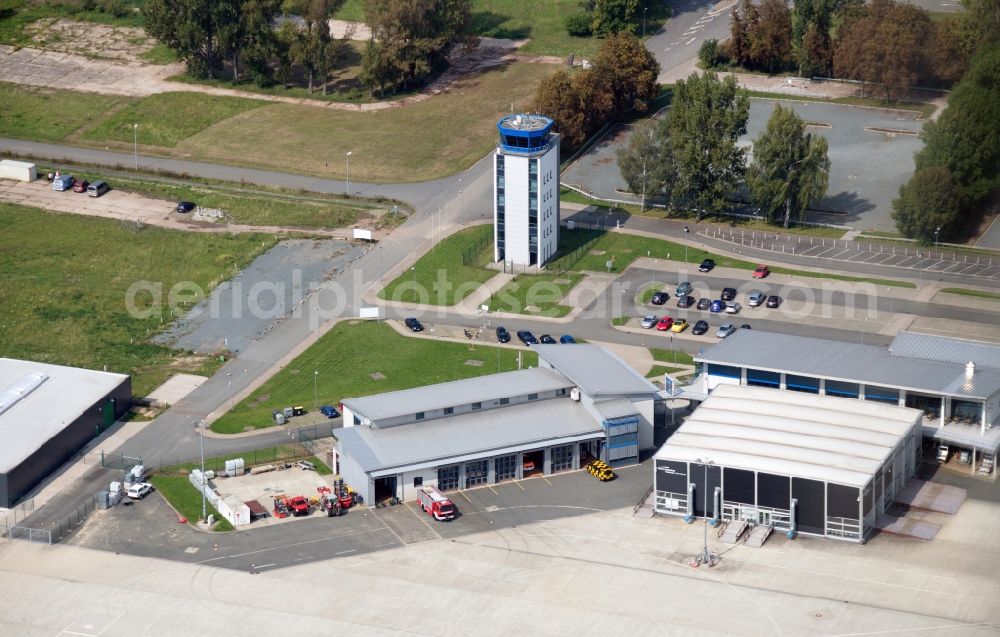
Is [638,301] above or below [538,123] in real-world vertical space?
below

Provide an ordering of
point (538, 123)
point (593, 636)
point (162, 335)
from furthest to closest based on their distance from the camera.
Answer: point (538, 123), point (162, 335), point (593, 636)

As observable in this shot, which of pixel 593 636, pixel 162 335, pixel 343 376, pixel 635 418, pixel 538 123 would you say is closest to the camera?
pixel 593 636

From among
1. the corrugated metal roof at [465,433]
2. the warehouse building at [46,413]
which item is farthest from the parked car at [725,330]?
the warehouse building at [46,413]

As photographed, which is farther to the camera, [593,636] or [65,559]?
[65,559]

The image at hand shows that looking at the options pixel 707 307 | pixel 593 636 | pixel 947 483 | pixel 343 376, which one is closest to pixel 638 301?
pixel 707 307

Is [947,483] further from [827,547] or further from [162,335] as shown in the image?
[162,335]

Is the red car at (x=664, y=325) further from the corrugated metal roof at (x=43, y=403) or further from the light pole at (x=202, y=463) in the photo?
the corrugated metal roof at (x=43, y=403)
